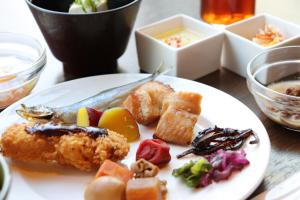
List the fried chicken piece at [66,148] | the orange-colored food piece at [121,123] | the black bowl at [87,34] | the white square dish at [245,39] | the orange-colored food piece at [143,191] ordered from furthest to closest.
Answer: the white square dish at [245,39] < the black bowl at [87,34] < the orange-colored food piece at [121,123] < the fried chicken piece at [66,148] < the orange-colored food piece at [143,191]

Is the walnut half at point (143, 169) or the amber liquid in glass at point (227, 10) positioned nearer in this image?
the walnut half at point (143, 169)

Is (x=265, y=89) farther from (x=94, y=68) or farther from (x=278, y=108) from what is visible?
(x=94, y=68)

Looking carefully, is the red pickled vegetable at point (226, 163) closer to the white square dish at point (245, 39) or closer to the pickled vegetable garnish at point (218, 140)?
the pickled vegetable garnish at point (218, 140)

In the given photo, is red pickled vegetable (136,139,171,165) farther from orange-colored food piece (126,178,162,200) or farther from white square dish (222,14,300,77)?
white square dish (222,14,300,77)

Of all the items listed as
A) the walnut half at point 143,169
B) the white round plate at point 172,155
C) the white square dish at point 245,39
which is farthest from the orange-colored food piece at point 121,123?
the white square dish at point 245,39

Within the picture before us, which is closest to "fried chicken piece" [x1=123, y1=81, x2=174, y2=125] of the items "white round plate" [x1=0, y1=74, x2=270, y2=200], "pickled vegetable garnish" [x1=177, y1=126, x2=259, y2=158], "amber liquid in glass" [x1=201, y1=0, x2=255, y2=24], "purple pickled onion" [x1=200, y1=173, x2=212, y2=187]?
"white round plate" [x1=0, y1=74, x2=270, y2=200]

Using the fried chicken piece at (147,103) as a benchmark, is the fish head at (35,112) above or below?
above

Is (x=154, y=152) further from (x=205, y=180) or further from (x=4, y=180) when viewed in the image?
(x=4, y=180)
